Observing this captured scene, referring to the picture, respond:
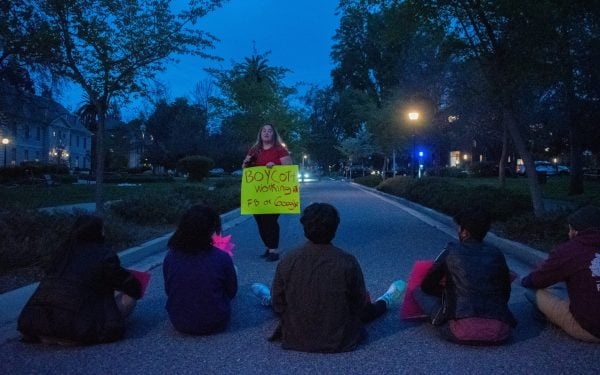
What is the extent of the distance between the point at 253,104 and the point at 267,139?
79.8 feet

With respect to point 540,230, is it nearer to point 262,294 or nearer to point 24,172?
point 262,294

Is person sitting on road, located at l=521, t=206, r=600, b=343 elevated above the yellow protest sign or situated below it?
below

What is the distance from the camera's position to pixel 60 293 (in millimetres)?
4238

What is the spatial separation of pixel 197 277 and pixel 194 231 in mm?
380

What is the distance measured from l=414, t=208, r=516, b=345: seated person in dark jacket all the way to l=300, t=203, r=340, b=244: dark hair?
99cm

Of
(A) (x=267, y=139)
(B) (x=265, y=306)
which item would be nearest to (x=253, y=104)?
(A) (x=267, y=139)

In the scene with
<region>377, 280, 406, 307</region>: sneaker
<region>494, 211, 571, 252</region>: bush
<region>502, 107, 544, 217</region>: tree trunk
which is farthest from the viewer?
<region>502, 107, 544, 217</region>: tree trunk

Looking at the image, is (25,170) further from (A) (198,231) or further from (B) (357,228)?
(A) (198,231)

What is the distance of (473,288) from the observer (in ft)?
14.3

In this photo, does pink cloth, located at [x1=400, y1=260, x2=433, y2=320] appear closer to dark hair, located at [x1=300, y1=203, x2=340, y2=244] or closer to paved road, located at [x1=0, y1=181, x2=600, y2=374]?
paved road, located at [x1=0, y1=181, x2=600, y2=374]

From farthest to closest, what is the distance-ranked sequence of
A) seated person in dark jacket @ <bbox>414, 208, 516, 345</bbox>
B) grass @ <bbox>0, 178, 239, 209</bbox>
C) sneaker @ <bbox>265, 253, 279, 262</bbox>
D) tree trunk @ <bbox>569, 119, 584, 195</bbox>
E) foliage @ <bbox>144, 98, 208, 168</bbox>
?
foliage @ <bbox>144, 98, 208, 168</bbox> → tree trunk @ <bbox>569, 119, 584, 195</bbox> → grass @ <bbox>0, 178, 239, 209</bbox> → sneaker @ <bbox>265, 253, 279, 262</bbox> → seated person in dark jacket @ <bbox>414, 208, 516, 345</bbox>

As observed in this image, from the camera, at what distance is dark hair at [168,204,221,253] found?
4.64m

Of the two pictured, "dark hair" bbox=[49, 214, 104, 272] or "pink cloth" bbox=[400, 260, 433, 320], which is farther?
"pink cloth" bbox=[400, 260, 433, 320]

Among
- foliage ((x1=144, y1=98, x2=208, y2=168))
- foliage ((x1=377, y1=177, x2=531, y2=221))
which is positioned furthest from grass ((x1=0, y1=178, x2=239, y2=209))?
foliage ((x1=144, y1=98, x2=208, y2=168))
